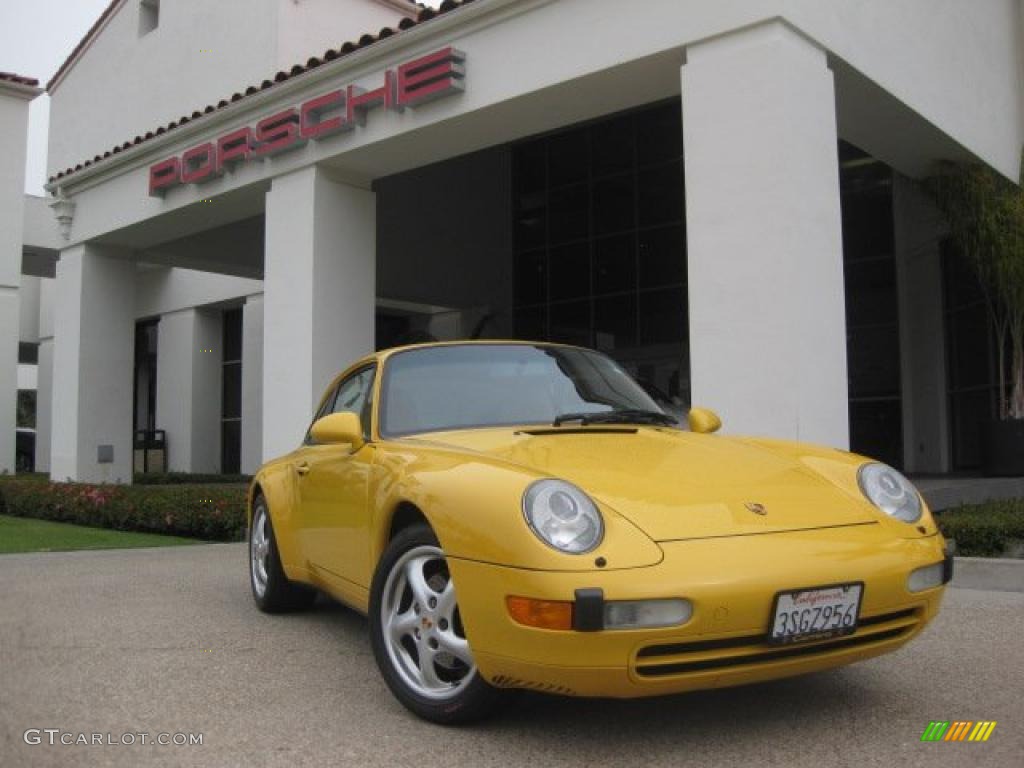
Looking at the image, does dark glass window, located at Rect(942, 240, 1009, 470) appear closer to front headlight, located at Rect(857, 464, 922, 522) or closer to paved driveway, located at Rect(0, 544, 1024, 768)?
paved driveway, located at Rect(0, 544, 1024, 768)

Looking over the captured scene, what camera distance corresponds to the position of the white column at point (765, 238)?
22.4 feet

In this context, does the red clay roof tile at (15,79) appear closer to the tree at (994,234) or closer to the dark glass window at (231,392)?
the dark glass window at (231,392)

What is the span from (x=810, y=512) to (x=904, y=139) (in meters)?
7.40

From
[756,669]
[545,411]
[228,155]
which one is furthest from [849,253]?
[756,669]

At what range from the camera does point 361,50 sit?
30.8ft

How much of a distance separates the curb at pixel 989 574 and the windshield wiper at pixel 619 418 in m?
2.49

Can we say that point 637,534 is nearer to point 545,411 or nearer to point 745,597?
point 745,597

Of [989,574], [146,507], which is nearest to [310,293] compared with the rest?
[146,507]

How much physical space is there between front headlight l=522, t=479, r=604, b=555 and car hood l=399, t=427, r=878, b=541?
11 centimetres

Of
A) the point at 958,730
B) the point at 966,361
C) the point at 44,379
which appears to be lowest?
the point at 958,730

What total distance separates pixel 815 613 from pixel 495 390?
184cm

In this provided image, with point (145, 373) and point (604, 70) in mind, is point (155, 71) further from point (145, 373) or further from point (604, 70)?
point (604, 70)

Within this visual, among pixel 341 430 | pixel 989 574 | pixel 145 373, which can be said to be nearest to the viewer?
pixel 341 430

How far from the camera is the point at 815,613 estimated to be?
9.44 ft
